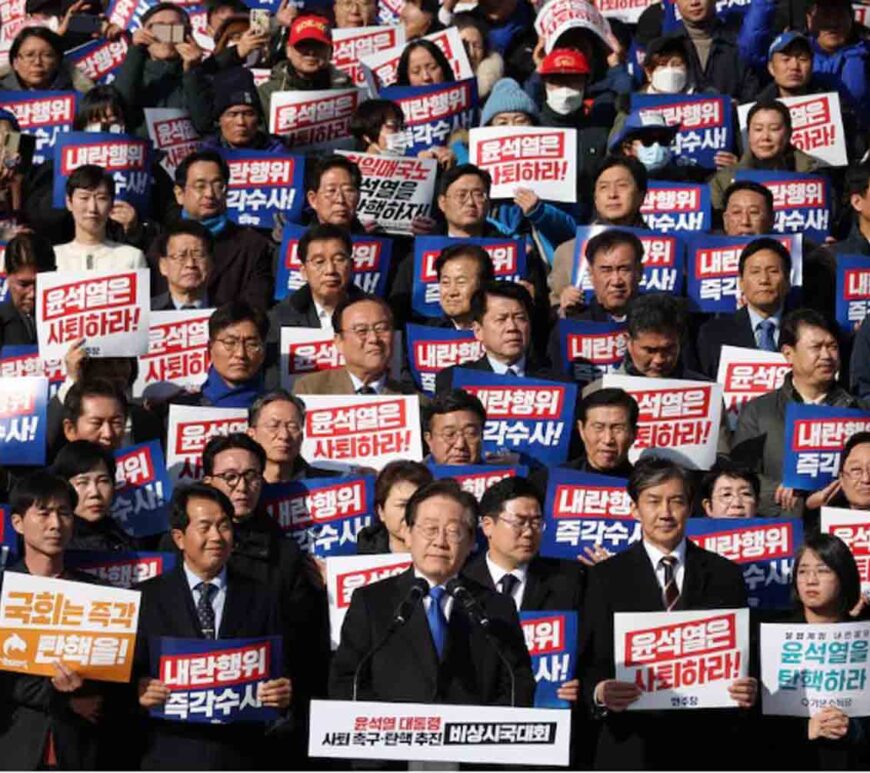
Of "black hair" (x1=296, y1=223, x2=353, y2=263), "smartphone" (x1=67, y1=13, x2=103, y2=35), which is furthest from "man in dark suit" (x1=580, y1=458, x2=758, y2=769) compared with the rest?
"smartphone" (x1=67, y1=13, x2=103, y2=35)

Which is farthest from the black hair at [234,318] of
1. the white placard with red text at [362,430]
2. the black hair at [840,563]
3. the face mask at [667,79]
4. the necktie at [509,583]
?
the face mask at [667,79]

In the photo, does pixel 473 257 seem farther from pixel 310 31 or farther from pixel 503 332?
pixel 310 31

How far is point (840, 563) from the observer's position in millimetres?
11195

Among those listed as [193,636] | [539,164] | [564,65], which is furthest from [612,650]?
[564,65]

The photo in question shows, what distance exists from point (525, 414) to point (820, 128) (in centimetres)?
416

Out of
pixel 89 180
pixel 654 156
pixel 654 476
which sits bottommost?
pixel 654 476

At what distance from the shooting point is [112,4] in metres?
18.3

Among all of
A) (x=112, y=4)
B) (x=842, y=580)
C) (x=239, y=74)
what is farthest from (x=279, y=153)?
(x=842, y=580)

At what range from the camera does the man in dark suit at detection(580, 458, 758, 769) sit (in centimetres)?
1099

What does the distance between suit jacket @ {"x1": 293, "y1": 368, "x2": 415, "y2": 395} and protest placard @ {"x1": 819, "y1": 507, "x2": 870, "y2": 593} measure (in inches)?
85.8

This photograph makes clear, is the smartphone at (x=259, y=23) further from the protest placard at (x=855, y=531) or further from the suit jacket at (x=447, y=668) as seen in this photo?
the suit jacket at (x=447, y=668)

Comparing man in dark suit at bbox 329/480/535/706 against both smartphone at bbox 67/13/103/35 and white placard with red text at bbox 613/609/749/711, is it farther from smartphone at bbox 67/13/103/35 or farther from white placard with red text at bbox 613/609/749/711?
smartphone at bbox 67/13/103/35

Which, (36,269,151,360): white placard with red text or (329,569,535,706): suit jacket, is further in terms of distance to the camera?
(36,269,151,360): white placard with red text

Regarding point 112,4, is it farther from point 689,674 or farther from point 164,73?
point 689,674
